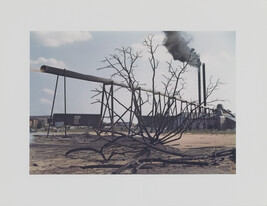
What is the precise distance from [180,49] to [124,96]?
0.93 metres

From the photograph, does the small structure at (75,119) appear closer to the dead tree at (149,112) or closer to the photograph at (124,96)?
the photograph at (124,96)

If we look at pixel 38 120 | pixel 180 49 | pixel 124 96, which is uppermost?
pixel 180 49

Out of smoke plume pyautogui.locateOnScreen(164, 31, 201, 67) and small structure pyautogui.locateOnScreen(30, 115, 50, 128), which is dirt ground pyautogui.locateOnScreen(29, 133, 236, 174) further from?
smoke plume pyautogui.locateOnScreen(164, 31, 201, 67)

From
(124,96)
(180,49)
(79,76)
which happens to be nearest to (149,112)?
(124,96)

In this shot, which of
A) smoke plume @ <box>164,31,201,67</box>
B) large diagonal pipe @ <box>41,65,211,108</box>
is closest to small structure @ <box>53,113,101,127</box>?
large diagonal pipe @ <box>41,65,211,108</box>

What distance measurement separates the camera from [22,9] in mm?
3238

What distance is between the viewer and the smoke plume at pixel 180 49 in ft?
10.7

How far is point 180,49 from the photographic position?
3.31 metres

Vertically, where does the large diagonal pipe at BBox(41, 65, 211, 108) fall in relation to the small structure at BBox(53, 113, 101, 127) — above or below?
above

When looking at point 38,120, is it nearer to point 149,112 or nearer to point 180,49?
point 149,112

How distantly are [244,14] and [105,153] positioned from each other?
7.96 ft

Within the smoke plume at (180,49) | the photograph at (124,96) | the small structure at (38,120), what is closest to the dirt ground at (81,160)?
the photograph at (124,96)

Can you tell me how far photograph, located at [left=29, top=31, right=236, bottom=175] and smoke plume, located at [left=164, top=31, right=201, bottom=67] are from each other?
12 millimetres

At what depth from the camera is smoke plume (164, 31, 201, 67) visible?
129 inches
